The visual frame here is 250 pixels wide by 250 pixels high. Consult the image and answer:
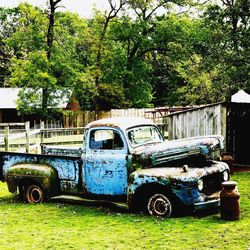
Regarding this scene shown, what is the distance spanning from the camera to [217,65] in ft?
65.6

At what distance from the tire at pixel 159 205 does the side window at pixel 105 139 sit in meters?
1.29

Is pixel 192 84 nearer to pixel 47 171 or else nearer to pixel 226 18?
pixel 226 18

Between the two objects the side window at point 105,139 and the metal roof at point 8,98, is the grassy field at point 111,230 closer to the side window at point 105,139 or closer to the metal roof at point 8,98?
the side window at point 105,139

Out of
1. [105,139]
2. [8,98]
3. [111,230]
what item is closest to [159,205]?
[111,230]

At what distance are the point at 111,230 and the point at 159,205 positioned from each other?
1170 millimetres

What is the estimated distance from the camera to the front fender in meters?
9.71

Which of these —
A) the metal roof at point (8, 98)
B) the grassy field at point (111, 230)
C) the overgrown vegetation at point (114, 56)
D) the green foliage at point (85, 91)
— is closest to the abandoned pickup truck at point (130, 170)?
the grassy field at point (111, 230)

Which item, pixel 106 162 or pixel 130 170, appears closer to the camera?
pixel 130 170

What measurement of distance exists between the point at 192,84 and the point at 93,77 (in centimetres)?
821

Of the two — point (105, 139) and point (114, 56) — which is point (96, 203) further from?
point (114, 56)

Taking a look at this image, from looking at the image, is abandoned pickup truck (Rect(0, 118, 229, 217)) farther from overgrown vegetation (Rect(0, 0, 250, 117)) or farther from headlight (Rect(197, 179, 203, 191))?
overgrown vegetation (Rect(0, 0, 250, 117))

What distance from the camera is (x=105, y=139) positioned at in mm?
9094

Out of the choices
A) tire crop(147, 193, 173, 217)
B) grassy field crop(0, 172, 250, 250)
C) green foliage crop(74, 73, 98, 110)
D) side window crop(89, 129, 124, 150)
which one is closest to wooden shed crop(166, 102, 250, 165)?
grassy field crop(0, 172, 250, 250)

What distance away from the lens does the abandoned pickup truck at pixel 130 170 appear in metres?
7.95
